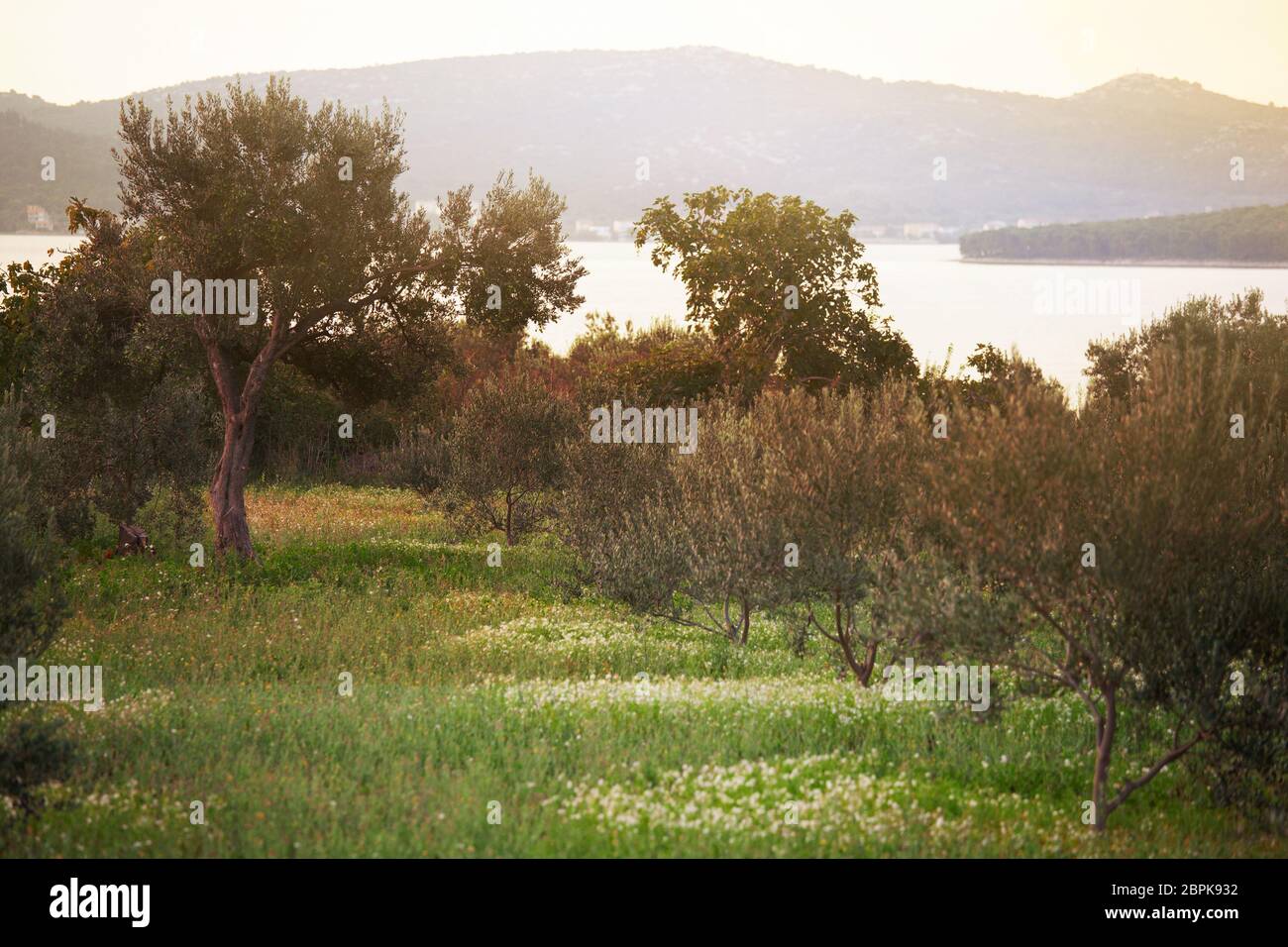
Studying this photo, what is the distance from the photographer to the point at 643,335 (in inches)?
2803

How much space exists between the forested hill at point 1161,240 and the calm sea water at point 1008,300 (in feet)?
5.52

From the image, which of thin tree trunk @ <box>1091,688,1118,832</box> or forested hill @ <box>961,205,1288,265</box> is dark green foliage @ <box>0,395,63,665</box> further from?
forested hill @ <box>961,205,1288,265</box>

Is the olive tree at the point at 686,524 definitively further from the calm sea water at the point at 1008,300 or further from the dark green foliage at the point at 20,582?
the calm sea water at the point at 1008,300

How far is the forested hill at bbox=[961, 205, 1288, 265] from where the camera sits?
10000 centimetres

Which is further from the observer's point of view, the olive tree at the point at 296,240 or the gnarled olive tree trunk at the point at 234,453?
the gnarled olive tree trunk at the point at 234,453

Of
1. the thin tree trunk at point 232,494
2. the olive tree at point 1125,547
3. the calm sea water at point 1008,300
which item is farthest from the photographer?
the calm sea water at point 1008,300

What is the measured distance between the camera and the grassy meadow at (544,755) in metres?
10.6

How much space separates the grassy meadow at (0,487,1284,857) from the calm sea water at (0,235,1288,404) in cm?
2166

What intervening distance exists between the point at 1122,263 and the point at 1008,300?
48.3 meters

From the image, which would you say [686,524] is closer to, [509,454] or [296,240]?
[296,240]

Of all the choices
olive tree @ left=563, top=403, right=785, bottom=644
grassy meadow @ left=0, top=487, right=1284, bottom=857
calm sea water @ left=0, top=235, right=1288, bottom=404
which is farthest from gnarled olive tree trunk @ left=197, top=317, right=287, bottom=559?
calm sea water @ left=0, top=235, right=1288, bottom=404

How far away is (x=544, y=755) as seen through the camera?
43.5 feet

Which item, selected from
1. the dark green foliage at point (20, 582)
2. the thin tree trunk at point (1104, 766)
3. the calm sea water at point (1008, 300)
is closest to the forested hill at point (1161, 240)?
the calm sea water at point (1008, 300)
